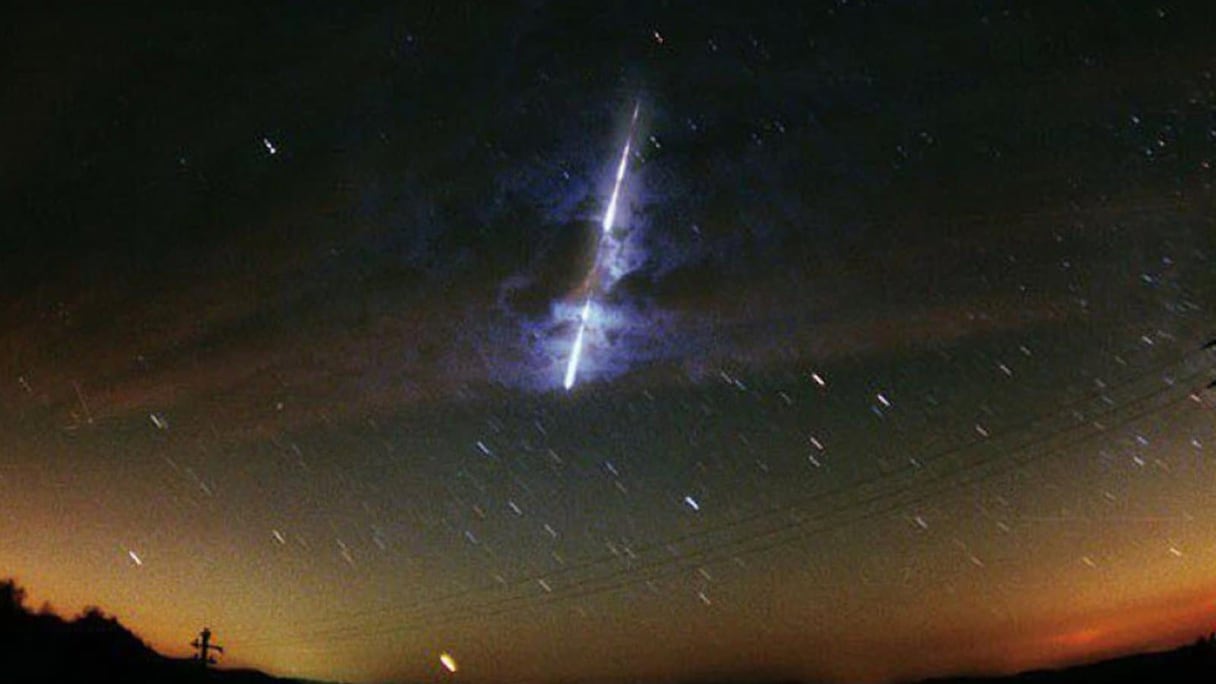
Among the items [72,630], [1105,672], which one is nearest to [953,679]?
[1105,672]

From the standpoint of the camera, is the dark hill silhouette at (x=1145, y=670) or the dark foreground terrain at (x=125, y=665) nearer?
the dark foreground terrain at (x=125, y=665)

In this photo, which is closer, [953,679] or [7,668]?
[7,668]

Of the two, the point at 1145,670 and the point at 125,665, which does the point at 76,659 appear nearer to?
the point at 125,665

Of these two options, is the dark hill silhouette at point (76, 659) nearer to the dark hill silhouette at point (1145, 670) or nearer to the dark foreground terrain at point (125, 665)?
the dark foreground terrain at point (125, 665)

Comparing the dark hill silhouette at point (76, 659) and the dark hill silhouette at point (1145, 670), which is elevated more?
the dark hill silhouette at point (76, 659)

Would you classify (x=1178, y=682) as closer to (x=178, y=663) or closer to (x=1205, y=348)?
(x=1205, y=348)

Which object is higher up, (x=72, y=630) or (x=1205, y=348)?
(x=72, y=630)

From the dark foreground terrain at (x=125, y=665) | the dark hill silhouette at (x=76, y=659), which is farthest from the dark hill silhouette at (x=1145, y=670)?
the dark hill silhouette at (x=76, y=659)
